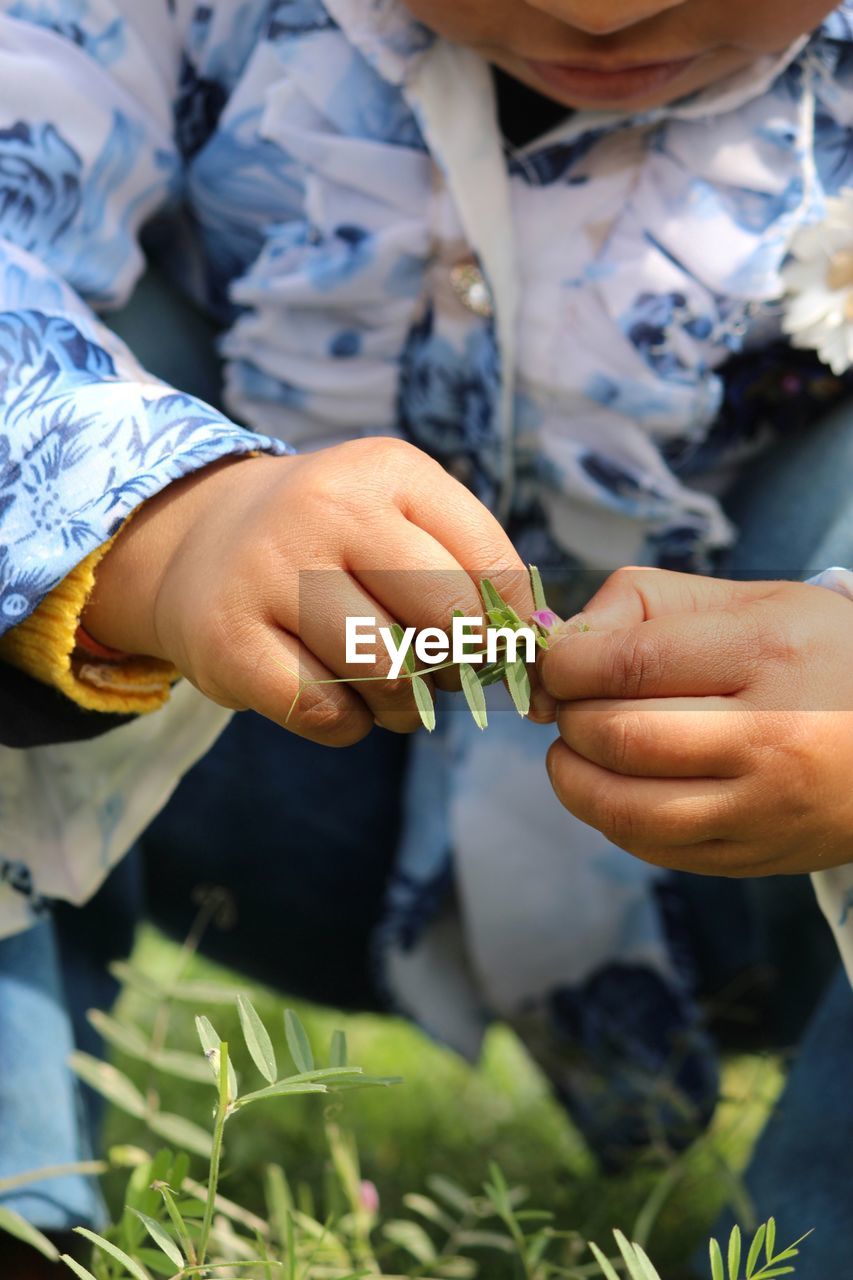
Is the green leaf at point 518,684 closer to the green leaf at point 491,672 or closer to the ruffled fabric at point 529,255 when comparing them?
the green leaf at point 491,672

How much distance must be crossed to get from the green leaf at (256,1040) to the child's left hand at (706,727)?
0.50 ft

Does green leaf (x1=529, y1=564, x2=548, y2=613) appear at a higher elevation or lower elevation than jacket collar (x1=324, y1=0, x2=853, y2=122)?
lower

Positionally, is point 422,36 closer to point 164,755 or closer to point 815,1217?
point 164,755

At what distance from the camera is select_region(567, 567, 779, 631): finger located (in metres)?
0.55

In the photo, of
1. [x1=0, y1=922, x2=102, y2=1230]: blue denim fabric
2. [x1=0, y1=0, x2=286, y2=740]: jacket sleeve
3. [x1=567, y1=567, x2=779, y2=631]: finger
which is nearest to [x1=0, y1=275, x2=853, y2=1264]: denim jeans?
[x1=0, y1=922, x2=102, y2=1230]: blue denim fabric

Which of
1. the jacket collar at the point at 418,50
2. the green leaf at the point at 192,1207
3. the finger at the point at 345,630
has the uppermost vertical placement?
the jacket collar at the point at 418,50

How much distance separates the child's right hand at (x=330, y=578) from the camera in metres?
0.53

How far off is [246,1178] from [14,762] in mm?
554

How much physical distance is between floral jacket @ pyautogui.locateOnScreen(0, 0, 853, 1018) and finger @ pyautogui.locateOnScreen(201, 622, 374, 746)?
0.16 metres

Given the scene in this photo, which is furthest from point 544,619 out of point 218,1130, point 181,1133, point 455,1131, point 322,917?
point 455,1131

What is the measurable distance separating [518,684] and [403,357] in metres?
0.39

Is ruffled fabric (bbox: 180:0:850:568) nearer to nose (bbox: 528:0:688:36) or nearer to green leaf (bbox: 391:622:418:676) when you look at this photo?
nose (bbox: 528:0:688:36)

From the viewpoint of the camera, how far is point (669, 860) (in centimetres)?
56

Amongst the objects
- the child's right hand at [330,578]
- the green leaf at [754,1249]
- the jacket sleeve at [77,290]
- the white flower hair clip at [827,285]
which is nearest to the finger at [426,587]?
the child's right hand at [330,578]
